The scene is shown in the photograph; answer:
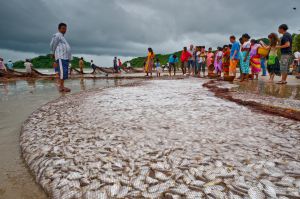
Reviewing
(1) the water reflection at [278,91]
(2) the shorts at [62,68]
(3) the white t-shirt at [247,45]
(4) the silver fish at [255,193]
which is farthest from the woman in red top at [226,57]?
(4) the silver fish at [255,193]

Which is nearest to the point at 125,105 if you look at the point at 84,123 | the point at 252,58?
the point at 84,123

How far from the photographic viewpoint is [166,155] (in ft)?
9.57

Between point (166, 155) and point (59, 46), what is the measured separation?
796cm

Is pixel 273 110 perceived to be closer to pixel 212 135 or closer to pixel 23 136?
pixel 212 135

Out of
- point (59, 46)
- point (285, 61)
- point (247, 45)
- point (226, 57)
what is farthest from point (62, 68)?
point (226, 57)

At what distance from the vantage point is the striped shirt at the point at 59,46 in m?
8.97

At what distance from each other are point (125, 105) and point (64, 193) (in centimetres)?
374

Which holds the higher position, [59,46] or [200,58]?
[200,58]

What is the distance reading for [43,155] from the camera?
318 centimetres

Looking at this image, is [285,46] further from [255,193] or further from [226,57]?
[255,193]

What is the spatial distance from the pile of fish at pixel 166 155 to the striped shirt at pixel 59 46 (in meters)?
4.91

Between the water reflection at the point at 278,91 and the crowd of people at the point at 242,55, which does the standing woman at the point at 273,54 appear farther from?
the water reflection at the point at 278,91

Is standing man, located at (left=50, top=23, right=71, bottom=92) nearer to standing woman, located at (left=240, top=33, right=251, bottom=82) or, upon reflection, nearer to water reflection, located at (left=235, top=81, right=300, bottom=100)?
water reflection, located at (left=235, top=81, right=300, bottom=100)

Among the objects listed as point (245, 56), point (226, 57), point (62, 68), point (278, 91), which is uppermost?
point (226, 57)
